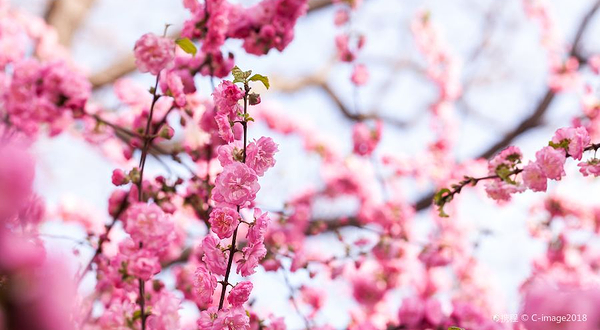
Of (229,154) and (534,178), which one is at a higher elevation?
(534,178)

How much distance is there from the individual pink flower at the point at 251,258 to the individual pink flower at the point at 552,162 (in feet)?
2.40

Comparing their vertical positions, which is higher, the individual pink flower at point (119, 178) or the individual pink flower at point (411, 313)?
the individual pink flower at point (119, 178)

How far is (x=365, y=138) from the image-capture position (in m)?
3.48

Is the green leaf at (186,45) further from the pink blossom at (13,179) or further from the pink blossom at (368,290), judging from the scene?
the pink blossom at (368,290)

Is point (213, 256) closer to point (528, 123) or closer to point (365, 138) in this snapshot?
point (365, 138)

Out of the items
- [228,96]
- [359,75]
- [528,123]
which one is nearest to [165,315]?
[228,96]

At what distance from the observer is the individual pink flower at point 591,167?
47.3 inches

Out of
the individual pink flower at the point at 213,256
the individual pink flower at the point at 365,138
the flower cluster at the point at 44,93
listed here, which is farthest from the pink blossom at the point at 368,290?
the individual pink flower at the point at 213,256

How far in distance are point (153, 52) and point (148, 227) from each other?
19.0 inches

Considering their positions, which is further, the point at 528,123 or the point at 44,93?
the point at 528,123

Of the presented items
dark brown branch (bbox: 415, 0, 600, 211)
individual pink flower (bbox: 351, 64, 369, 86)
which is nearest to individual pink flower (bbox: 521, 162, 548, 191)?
individual pink flower (bbox: 351, 64, 369, 86)

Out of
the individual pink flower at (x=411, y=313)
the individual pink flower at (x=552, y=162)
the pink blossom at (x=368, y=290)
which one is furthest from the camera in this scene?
the pink blossom at (x=368, y=290)

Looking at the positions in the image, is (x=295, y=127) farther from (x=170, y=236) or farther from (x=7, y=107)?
(x=170, y=236)

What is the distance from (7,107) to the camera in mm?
1982
